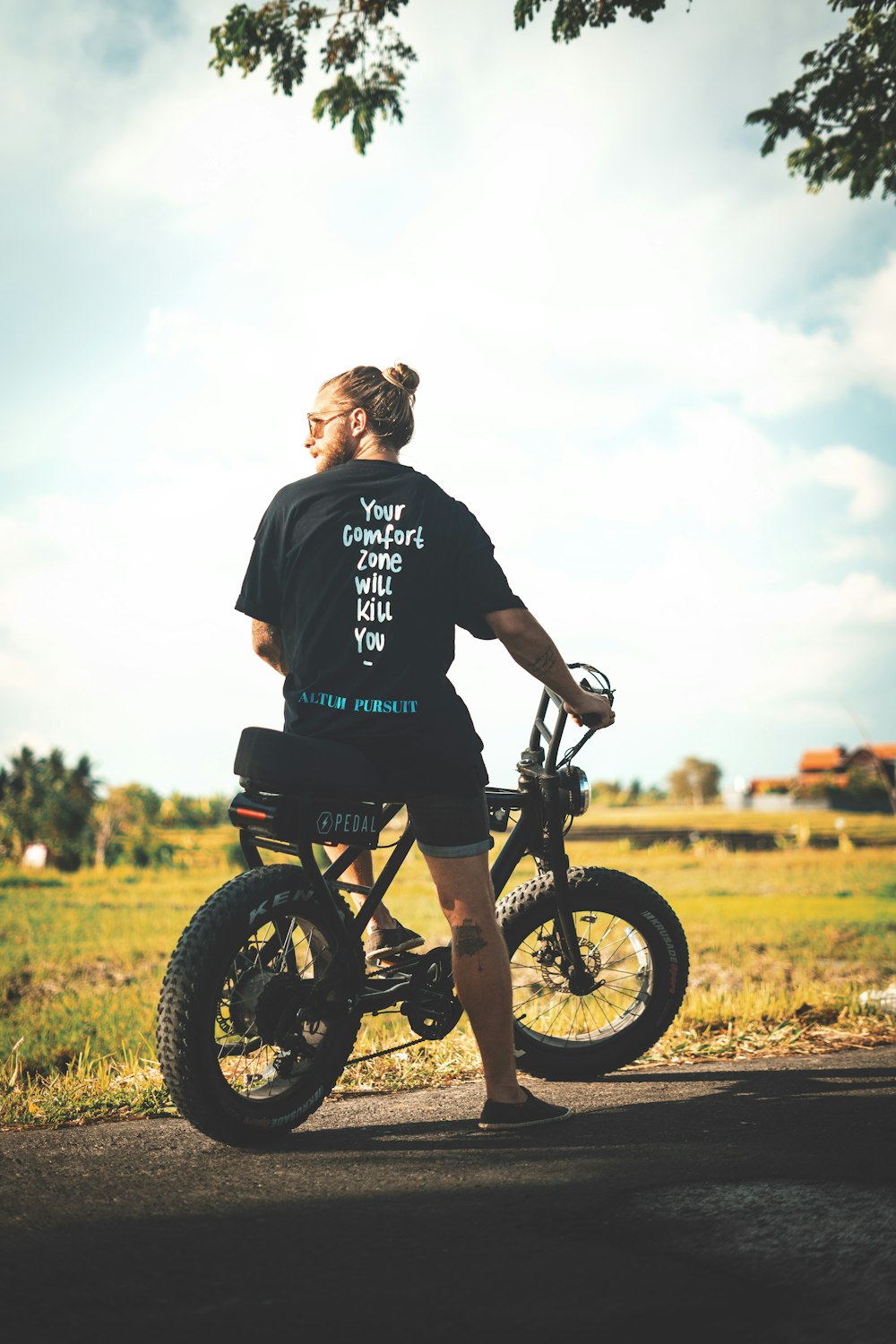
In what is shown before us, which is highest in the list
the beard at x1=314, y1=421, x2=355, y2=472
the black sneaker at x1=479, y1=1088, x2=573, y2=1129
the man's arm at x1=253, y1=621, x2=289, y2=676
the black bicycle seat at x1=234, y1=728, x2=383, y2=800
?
the beard at x1=314, y1=421, x2=355, y2=472

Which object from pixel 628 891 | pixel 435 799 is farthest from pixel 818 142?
pixel 435 799

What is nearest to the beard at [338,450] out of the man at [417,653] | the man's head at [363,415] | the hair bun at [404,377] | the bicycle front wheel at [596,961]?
the man's head at [363,415]

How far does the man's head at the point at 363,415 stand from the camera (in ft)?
11.5

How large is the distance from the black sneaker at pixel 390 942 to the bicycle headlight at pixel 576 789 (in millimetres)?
847

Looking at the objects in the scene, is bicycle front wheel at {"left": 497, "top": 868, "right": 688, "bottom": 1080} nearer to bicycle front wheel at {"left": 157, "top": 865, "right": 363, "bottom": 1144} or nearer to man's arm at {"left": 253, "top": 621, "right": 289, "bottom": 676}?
bicycle front wheel at {"left": 157, "top": 865, "right": 363, "bottom": 1144}

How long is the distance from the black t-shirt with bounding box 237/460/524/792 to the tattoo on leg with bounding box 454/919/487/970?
1.40 ft

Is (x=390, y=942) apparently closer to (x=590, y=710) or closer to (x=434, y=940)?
(x=590, y=710)

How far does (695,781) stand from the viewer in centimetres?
8194

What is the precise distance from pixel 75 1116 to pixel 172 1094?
0.78 m

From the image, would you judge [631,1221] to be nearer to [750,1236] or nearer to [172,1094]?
[750,1236]

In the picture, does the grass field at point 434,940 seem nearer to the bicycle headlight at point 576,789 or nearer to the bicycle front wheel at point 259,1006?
the bicycle front wheel at point 259,1006

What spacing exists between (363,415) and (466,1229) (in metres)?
2.40

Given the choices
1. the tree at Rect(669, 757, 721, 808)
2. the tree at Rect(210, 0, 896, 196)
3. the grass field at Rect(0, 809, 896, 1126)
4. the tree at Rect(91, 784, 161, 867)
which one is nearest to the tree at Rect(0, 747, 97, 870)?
the tree at Rect(91, 784, 161, 867)

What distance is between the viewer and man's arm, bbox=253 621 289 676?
3627 mm
